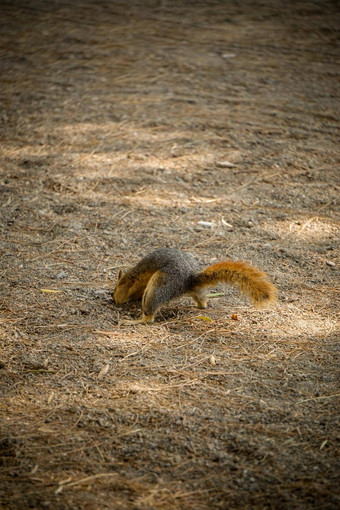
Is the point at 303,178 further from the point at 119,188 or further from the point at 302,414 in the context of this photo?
the point at 302,414

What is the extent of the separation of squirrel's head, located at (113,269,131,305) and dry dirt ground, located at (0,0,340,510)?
61 mm

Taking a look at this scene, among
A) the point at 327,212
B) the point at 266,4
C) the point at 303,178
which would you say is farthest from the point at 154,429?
the point at 266,4

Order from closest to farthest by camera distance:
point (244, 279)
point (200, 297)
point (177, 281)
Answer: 1. point (244, 279)
2. point (177, 281)
3. point (200, 297)

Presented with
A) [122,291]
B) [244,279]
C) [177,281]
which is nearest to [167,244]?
[122,291]

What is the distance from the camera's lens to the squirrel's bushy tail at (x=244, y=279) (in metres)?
2.83

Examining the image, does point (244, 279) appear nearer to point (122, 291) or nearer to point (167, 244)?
point (122, 291)

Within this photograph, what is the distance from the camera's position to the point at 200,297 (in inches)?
125

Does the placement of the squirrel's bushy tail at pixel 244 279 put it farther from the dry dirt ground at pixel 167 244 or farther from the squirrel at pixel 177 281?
the dry dirt ground at pixel 167 244

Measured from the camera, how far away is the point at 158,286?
303cm

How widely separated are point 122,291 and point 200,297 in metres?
0.46

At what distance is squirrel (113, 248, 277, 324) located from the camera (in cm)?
288

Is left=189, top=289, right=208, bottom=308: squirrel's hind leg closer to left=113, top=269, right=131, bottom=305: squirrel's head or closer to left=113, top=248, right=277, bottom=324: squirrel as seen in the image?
left=113, top=248, right=277, bottom=324: squirrel

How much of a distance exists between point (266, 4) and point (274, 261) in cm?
667

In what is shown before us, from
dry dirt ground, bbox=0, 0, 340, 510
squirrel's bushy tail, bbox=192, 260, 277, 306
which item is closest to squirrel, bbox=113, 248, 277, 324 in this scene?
squirrel's bushy tail, bbox=192, 260, 277, 306
